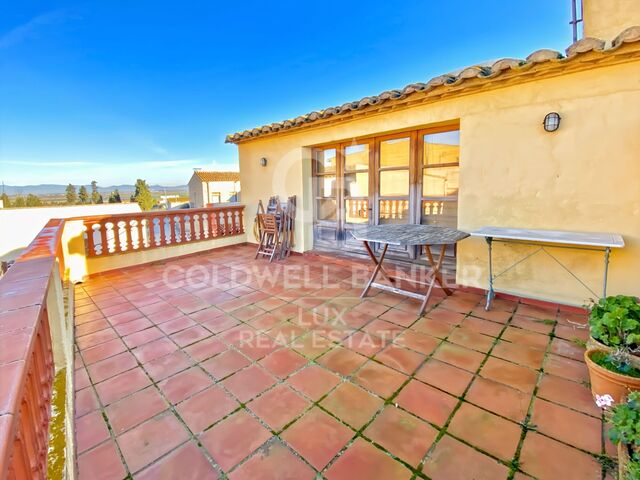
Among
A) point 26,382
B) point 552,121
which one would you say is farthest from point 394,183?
point 26,382

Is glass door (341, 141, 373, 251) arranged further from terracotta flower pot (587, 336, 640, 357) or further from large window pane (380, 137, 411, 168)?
terracotta flower pot (587, 336, 640, 357)

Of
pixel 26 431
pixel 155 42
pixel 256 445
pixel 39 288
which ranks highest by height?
pixel 155 42

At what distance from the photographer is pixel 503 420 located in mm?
1814

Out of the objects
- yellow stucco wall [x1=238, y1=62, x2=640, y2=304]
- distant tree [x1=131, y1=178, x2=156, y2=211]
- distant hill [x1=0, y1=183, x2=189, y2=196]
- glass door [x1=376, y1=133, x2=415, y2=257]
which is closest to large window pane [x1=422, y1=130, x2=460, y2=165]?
glass door [x1=376, y1=133, x2=415, y2=257]

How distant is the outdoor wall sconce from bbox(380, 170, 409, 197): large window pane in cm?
180

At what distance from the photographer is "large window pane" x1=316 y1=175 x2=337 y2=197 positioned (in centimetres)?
570

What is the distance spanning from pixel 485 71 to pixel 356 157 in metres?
2.34

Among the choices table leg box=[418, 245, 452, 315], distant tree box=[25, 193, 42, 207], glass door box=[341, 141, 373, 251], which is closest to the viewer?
table leg box=[418, 245, 452, 315]

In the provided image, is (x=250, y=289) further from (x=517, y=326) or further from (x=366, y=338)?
(x=517, y=326)

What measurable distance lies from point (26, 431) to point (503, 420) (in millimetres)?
2247

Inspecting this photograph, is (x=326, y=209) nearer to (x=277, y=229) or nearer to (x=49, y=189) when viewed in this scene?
(x=277, y=229)

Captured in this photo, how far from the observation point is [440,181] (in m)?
4.31

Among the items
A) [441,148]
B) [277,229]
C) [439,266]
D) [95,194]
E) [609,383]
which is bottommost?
[609,383]

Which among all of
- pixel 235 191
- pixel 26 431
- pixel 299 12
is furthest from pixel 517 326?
pixel 235 191
